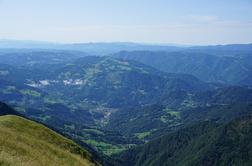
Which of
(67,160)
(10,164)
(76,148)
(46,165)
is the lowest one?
(76,148)

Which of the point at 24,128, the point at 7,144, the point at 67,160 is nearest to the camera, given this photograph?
the point at 7,144

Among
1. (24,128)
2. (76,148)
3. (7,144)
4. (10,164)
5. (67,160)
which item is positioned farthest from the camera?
(76,148)

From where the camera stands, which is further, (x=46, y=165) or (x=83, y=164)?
(x=83, y=164)

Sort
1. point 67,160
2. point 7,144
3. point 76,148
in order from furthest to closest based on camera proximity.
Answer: point 76,148, point 67,160, point 7,144

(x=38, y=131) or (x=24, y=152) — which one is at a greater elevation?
(x=24, y=152)

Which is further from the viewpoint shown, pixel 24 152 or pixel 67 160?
pixel 67 160

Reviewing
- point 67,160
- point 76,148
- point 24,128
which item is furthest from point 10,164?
point 76,148

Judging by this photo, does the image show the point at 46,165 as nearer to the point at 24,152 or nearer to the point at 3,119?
the point at 24,152

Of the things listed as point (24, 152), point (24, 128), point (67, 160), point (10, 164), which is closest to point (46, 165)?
point (24, 152)

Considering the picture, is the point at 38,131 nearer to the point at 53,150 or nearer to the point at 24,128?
the point at 24,128
